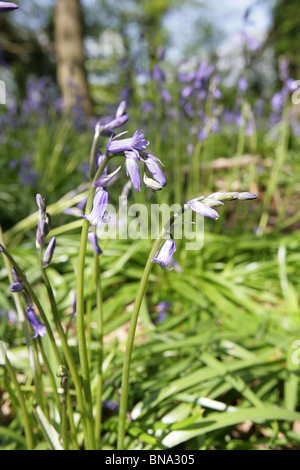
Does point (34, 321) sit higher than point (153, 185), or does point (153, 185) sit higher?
point (153, 185)

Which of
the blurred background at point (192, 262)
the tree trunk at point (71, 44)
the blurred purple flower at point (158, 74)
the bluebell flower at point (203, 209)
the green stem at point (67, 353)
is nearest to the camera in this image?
the bluebell flower at point (203, 209)

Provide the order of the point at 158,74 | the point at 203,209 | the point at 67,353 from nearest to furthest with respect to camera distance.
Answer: the point at 203,209 < the point at 67,353 < the point at 158,74

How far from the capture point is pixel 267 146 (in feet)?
17.7

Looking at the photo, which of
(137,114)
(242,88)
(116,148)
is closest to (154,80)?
(137,114)

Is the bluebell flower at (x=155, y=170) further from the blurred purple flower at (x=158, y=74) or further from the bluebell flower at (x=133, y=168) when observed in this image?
the blurred purple flower at (x=158, y=74)

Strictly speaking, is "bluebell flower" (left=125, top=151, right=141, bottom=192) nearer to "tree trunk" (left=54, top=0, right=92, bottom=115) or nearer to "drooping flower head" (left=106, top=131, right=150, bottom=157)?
"drooping flower head" (left=106, top=131, right=150, bottom=157)

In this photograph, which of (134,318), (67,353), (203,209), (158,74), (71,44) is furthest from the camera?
(71,44)

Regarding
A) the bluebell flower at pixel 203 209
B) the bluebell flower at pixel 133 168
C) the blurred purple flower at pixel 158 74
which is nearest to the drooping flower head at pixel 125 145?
the bluebell flower at pixel 133 168

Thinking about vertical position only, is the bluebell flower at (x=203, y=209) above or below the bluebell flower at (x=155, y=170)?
below

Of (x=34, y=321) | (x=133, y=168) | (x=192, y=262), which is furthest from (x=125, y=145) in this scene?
(x=192, y=262)

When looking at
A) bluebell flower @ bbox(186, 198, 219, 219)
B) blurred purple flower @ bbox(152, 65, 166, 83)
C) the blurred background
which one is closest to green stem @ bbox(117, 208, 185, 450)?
bluebell flower @ bbox(186, 198, 219, 219)

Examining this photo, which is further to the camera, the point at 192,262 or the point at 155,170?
the point at 192,262

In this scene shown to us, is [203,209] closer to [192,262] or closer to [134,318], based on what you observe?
[134,318]
